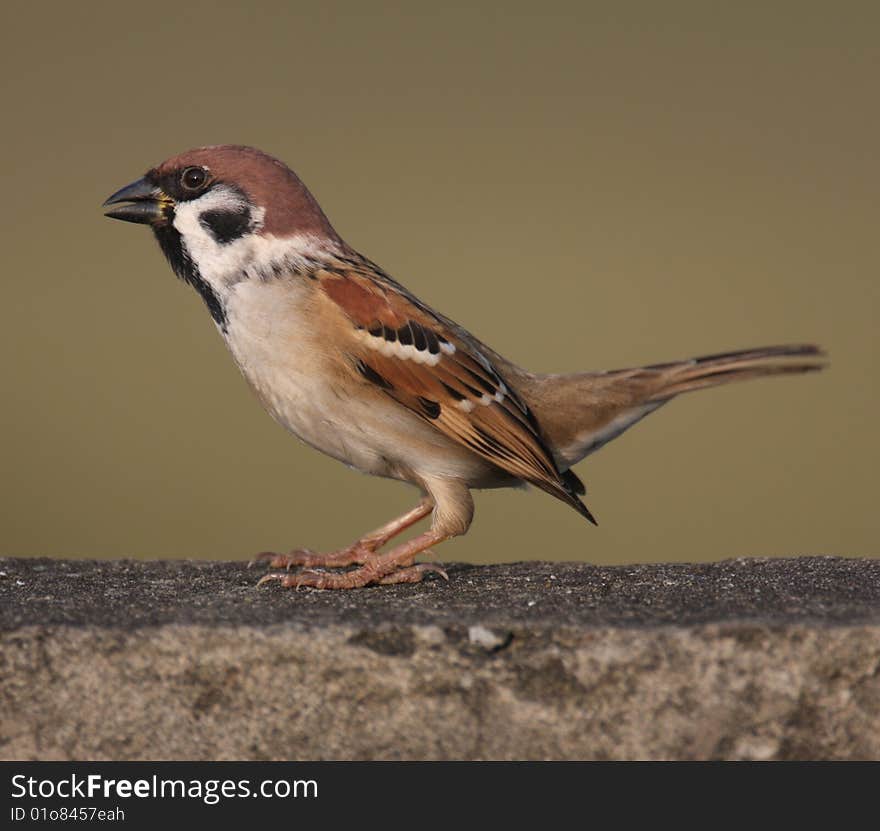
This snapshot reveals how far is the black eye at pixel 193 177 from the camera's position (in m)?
4.55

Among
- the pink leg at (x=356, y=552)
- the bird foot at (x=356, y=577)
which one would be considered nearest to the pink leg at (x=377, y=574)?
the bird foot at (x=356, y=577)

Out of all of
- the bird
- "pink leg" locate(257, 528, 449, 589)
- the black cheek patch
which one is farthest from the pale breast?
"pink leg" locate(257, 528, 449, 589)

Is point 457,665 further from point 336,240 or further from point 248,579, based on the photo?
point 336,240

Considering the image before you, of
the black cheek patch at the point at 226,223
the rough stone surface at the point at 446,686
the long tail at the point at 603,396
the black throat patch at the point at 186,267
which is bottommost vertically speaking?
the rough stone surface at the point at 446,686

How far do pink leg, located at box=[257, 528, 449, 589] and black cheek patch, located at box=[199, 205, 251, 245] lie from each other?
121 centimetres

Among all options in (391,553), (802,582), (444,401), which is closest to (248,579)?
(391,553)

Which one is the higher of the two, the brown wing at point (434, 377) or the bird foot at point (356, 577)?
the brown wing at point (434, 377)

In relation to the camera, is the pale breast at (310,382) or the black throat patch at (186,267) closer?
the pale breast at (310,382)

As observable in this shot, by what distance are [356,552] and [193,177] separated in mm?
1480

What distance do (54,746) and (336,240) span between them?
88.6 inches

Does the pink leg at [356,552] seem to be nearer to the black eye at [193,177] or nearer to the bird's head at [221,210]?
the bird's head at [221,210]

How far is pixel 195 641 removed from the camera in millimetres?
3301

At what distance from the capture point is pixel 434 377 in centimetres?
467

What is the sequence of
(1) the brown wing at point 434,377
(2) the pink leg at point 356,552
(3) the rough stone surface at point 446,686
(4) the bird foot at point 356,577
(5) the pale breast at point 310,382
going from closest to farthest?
(3) the rough stone surface at point 446,686
(4) the bird foot at point 356,577
(5) the pale breast at point 310,382
(1) the brown wing at point 434,377
(2) the pink leg at point 356,552
